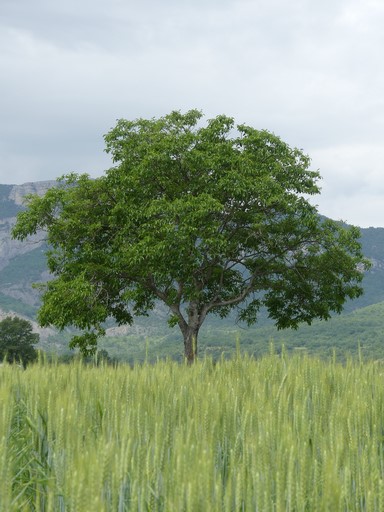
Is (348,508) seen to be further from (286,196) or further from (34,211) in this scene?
(34,211)

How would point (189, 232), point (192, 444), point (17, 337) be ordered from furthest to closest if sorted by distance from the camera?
point (17, 337), point (189, 232), point (192, 444)

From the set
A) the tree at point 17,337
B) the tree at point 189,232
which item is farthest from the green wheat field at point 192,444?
the tree at point 17,337

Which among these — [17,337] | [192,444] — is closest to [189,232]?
[192,444]

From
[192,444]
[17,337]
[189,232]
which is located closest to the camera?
[192,444]

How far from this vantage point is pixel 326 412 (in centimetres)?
406

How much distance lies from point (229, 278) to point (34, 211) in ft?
35.8

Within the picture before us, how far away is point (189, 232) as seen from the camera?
96.3 ft

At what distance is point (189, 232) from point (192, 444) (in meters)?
26.9

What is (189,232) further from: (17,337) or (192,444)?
(17,337)

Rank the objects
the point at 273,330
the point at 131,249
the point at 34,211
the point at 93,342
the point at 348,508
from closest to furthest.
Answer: the point at 348,508 → the point at 131,249 → the point at 93,342 → the point at 34,211 → the point at 273,330

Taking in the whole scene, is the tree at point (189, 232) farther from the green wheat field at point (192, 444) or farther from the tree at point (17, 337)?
the tree at point (17, 337)

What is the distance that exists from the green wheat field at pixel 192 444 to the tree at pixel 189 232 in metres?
24.5

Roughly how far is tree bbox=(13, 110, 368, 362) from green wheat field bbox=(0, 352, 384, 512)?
24462 mm

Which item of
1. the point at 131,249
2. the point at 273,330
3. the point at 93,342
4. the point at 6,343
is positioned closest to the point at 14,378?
the point at 131,249
